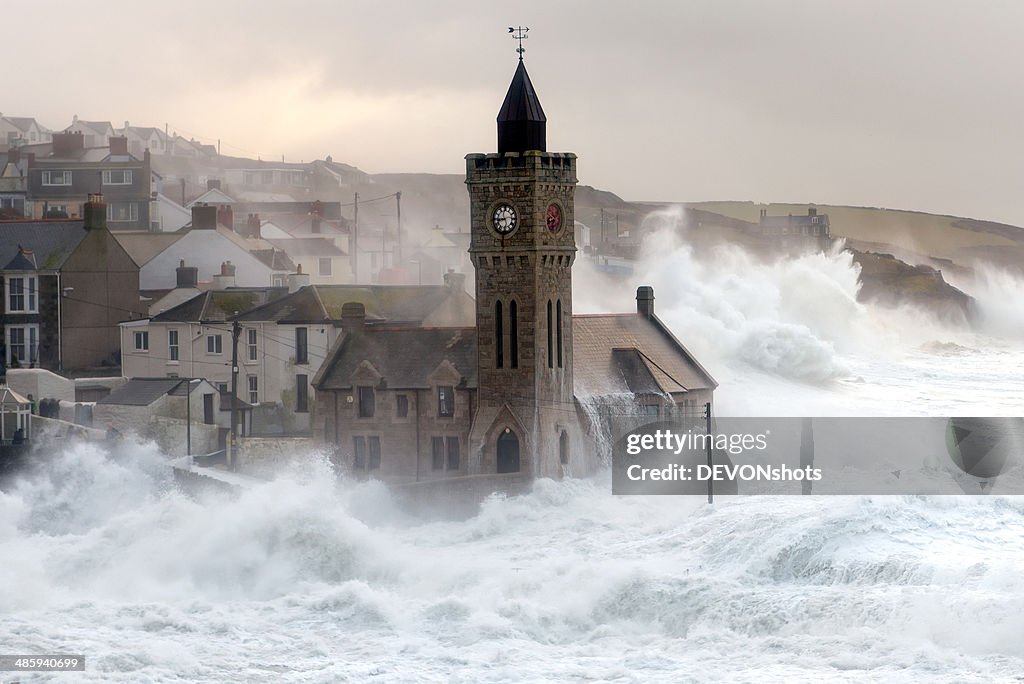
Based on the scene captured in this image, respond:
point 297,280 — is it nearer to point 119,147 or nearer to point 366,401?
point 366,401

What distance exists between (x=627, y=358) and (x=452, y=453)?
6282 millimetres

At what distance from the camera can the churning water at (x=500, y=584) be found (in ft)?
136

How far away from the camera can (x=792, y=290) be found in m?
103

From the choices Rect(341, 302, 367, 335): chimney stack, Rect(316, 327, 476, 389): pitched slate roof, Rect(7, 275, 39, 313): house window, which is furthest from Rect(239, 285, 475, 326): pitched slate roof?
Rect(7, 275, 39, 313): house window

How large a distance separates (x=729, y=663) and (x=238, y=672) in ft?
33.3

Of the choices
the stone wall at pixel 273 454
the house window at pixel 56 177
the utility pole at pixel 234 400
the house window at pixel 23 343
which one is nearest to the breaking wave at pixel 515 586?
the stone wall at pixel 273 454

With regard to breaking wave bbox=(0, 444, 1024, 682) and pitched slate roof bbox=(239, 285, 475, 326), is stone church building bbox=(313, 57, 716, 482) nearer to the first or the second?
breaking wave bbox=(0, 444, 1024, 682)

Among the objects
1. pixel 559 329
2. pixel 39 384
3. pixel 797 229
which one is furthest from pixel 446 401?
pixel 797 229

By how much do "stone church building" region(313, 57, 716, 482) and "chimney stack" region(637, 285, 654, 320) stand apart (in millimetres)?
2287

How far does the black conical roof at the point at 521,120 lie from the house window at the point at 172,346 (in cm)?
1623

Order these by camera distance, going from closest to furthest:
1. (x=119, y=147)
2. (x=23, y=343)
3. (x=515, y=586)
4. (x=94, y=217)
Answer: (x=515, y=586) → (x=23, y=343) → (x=94, y=217) → (x=119, y=147)

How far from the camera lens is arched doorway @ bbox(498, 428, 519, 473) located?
56406mm

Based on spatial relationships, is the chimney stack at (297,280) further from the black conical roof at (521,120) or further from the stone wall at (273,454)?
the black conical roof at (521,120)

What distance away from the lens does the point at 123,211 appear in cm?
9481
